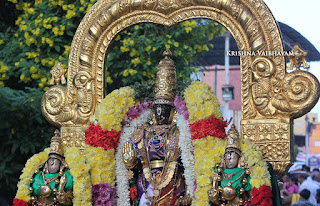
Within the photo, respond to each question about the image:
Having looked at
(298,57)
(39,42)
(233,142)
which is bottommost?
(233,142)

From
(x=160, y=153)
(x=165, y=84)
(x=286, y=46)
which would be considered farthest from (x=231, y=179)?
(x=286, y=46)

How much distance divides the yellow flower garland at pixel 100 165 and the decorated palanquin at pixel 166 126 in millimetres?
15

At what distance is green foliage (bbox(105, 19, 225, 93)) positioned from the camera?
1010 cm

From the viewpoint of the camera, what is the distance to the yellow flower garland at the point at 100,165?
7.62 metres

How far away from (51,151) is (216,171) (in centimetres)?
248

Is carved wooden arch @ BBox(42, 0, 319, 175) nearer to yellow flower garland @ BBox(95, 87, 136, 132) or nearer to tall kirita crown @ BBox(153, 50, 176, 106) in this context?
yellow flower garland @ BBox(95, 87, 136, 132)

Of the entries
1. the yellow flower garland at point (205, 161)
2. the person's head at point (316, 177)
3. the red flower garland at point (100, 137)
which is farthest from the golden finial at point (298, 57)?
the person's head at point (316, 177)

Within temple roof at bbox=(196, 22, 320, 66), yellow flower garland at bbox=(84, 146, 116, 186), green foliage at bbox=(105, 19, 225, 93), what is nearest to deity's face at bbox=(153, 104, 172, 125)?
yellow flower garland at bbox=(84, 146, 116, 186)

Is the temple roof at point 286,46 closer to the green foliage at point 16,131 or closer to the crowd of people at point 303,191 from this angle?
the crowd of people at point 303,191

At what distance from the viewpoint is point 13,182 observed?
9625 millimetres

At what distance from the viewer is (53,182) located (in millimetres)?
7547

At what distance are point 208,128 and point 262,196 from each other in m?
1.20

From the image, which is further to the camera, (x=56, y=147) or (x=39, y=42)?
(x=39, y=42)

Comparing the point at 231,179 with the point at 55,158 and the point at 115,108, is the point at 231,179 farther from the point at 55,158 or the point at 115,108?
the point at 55,158
